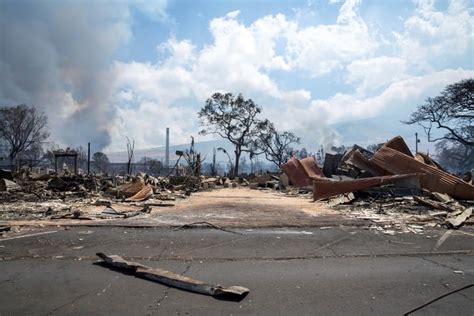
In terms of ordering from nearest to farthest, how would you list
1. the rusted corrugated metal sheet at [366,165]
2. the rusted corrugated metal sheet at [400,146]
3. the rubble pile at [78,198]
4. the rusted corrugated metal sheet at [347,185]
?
the rubble pile at [78,198] < the rusted corrugated metal sheet at [347,185] < the rusted corrugated metal sheet at [366,165] < the rusted corrugated metal sheet at [400,146]

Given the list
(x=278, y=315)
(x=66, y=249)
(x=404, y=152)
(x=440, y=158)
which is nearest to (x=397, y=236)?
(x=278, y=315)

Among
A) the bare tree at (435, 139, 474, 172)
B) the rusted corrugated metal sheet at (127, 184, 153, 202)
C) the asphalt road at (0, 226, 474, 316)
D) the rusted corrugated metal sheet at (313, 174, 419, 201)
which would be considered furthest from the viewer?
the bare tree at (435, 139, 474, 172)

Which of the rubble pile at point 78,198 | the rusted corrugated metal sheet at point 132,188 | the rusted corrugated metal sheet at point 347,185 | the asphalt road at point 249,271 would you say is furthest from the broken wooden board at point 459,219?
the rusted corrugated metal sheet at point 132,188

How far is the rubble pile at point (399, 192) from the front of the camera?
991 cm

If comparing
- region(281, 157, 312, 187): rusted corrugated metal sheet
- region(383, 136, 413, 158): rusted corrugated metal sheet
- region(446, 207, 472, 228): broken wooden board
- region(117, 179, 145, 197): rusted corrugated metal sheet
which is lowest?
region(446, 207, 472, 228): broken wooden board

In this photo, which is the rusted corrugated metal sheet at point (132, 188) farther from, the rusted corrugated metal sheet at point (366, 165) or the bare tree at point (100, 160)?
the bare tree at point (100, 160)

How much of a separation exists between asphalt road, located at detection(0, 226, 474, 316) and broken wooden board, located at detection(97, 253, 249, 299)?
0.10 metres

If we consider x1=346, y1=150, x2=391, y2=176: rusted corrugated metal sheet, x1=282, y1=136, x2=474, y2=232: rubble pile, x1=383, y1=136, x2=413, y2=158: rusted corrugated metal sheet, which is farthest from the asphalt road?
x1=383, y1=136, x2=413, y2=158: rusted corrugated metal sheet

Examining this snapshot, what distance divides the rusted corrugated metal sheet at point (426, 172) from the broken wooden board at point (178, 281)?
36.6ft

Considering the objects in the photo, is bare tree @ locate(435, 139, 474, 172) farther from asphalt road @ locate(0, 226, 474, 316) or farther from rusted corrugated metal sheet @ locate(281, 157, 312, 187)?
asphalt road @ locate(0, 226, 474, 316)

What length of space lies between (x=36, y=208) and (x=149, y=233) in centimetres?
582

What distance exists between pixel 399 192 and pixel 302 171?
1142cm

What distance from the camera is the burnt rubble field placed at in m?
9.78

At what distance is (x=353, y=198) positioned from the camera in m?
13.2
